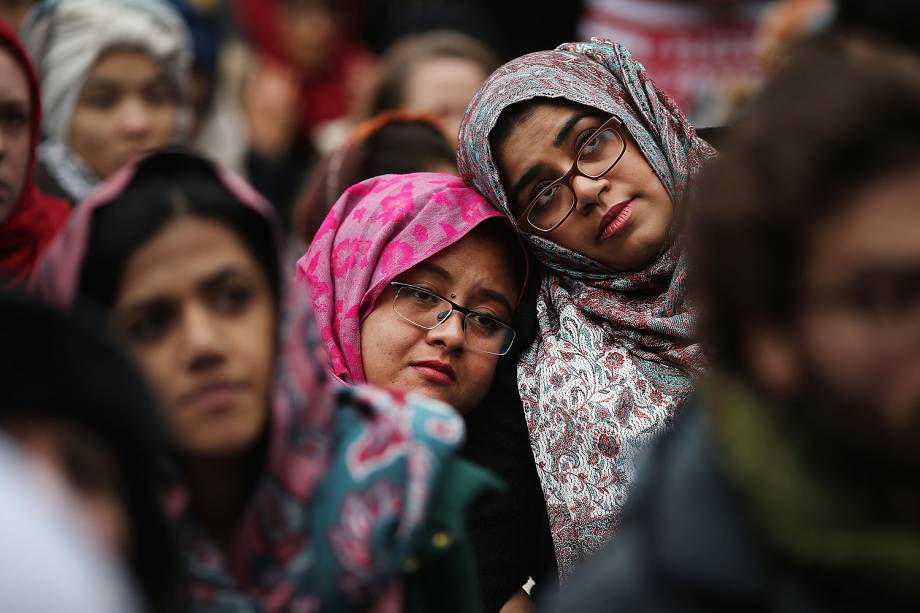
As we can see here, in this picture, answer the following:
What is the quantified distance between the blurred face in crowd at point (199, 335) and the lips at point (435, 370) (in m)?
0.79

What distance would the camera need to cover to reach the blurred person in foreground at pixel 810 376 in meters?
1.35

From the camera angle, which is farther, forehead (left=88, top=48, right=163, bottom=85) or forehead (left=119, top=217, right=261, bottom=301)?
forehead (left=88, top=48, right=163, bottom=85)

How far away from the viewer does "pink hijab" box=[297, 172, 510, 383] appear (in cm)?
265

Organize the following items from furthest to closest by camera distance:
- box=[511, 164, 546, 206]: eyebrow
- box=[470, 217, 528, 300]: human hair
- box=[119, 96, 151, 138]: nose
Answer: box=[119, 96, 151, 138]: nose, box=[470, 217, 528, 300]: human hair, box=[511, 164, 546, 206]: eyebrow

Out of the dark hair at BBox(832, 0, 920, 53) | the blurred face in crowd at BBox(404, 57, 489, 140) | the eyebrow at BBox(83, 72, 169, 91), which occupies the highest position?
the dark hair at BBox(832, 0, 920, 53)

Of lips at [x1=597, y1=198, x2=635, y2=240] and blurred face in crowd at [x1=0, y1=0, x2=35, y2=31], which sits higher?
lips at [x1=597, y1=198, x2=635, y2=240]

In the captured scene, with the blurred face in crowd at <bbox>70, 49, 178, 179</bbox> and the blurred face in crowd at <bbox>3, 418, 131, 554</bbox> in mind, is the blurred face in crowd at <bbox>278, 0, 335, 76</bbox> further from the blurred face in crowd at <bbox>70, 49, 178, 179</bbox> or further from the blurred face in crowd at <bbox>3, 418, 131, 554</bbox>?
the blurred face in crowd at <bbox>3, 418, 131, 554</bbox>

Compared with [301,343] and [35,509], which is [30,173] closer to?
[301,343]

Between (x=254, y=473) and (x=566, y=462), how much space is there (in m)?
0.87

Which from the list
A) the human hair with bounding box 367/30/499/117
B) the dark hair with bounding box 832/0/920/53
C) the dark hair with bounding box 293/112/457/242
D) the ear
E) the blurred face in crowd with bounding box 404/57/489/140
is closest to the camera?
the ear

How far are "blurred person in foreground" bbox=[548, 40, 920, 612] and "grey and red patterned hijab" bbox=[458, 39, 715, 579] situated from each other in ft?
3.26

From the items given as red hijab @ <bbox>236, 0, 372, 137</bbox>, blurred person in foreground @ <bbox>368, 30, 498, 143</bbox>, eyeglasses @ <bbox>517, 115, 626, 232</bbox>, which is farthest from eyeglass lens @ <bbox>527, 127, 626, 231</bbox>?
red hijab @ <bbox>236, 0, 372, 137</bbox>

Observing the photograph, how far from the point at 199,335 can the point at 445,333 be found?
92 cm

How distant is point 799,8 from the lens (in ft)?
14.9
